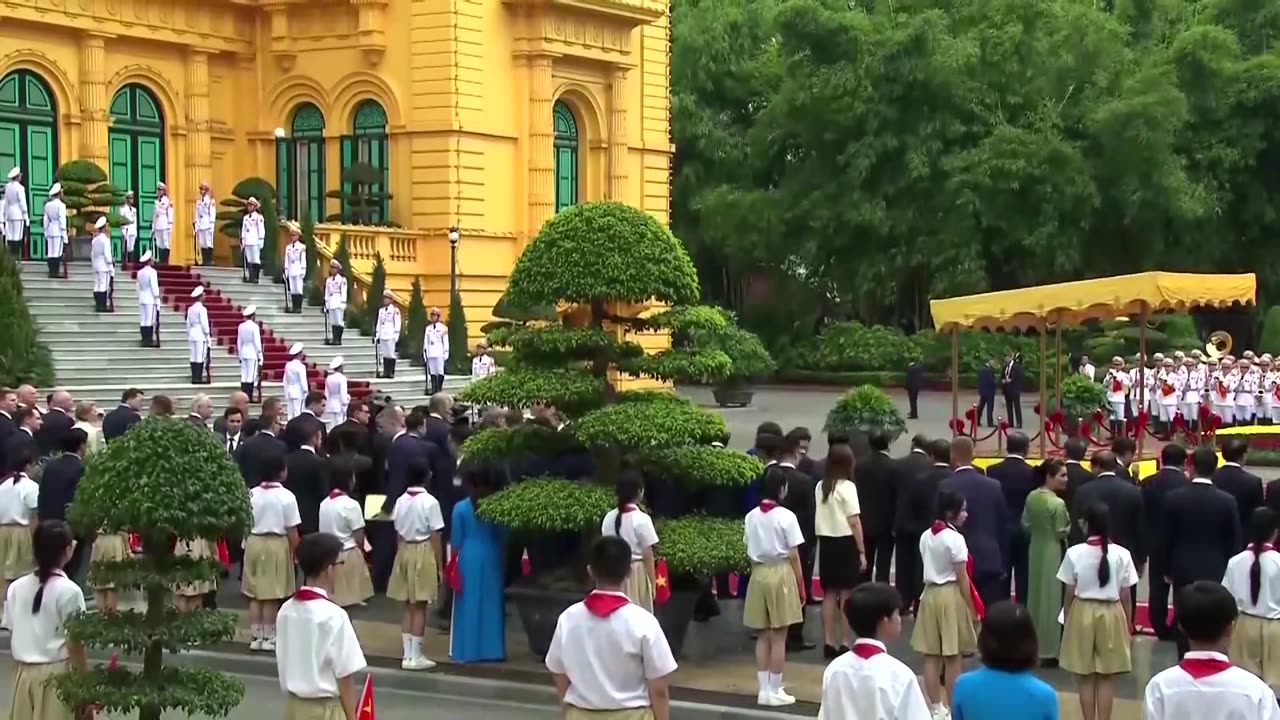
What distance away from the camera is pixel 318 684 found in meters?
7.85

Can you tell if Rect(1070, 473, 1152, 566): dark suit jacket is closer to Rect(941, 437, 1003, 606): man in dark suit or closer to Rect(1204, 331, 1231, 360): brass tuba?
Rect(941, 437, 1003, 606): man in dark suit

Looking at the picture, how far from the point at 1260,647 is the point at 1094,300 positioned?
13.0 meters

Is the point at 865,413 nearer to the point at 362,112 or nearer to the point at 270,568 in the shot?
the point at 270,568

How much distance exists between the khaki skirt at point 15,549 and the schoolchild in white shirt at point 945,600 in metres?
7.09

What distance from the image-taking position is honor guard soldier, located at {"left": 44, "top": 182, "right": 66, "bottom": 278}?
2769cm

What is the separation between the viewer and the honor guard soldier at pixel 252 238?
3081 cm

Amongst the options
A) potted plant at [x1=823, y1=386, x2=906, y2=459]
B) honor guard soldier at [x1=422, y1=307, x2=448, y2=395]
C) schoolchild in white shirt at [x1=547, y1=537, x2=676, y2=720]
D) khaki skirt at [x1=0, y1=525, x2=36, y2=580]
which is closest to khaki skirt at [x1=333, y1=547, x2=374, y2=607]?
khaki skirt at [x1=0, y1=525, x2=36, y2=580]

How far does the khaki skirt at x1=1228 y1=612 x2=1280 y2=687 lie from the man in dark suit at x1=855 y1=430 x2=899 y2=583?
328 cm

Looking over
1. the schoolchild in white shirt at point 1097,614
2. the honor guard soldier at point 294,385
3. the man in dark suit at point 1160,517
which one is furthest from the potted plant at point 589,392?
the honor guard soldier at point 294,385

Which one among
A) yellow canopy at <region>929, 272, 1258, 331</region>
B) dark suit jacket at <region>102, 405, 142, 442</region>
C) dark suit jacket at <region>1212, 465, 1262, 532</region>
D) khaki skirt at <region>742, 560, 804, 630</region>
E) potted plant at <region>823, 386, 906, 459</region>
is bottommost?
khaki skirt at <region>742, 560, 804, 630</region>

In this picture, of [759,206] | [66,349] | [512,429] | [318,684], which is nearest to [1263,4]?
[759,206]

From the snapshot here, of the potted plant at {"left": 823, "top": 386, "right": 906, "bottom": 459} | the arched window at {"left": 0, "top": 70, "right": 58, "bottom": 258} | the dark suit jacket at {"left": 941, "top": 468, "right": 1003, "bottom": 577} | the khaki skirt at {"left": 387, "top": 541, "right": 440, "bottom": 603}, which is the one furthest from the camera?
the arched window at {"left": 0, "top": 70, "right": 58, "bottom": 258}

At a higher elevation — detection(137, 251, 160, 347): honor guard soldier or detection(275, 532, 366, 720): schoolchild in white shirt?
detection(137, 251, 160, 347): honor guard soldier

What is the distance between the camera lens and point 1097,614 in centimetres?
1036
